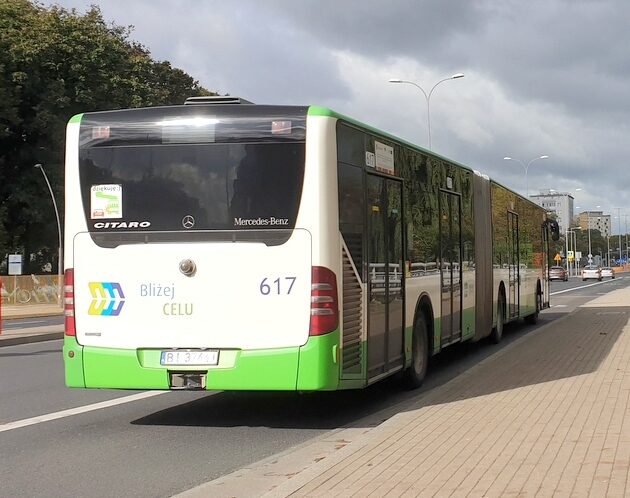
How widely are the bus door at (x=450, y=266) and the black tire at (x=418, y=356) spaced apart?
32.4 inches

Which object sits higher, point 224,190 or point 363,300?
point 224,190

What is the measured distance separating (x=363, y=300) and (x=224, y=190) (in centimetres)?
178

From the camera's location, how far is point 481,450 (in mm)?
6367

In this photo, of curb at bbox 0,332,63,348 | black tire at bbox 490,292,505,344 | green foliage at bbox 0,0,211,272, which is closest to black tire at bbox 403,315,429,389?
black tire at bbox 490,292,505,344

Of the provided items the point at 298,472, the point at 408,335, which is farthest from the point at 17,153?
the point at 298,472

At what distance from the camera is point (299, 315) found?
25.1 ft

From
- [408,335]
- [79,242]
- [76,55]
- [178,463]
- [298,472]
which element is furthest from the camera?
[76,55]

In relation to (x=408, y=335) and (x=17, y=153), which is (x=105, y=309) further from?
(x=17, y=153)

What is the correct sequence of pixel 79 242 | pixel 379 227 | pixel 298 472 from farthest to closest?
pixel 379 227 → pixel 79 242 → pixel 298 472

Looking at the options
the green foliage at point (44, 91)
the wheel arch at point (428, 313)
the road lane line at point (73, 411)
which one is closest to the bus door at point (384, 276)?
the wheel arch at point (428, 313)

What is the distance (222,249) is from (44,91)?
4107 centimetres

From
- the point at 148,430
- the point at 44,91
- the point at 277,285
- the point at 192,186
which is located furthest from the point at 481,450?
the point at 44,91

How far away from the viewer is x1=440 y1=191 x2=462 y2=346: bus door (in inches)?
462

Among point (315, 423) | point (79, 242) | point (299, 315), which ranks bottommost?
point (315, 423)
